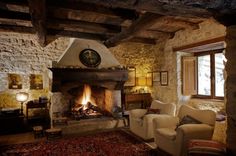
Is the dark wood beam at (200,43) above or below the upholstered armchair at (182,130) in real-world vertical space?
above

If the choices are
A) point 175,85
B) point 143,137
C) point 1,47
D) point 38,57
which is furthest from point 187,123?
point 1,47

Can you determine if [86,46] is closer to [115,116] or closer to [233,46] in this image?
[115,116]

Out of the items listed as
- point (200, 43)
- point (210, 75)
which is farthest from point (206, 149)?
point (210, 75)

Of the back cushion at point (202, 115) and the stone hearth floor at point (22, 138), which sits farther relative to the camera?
the stone hearth floor at point (22, 138)

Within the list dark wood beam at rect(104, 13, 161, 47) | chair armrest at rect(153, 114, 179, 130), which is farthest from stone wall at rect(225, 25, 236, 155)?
chair armrest at rect(153, 114, 179, 130)

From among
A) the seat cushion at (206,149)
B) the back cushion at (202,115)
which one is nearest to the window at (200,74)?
the back cushion at (202,115)

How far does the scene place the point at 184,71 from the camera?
227 inches

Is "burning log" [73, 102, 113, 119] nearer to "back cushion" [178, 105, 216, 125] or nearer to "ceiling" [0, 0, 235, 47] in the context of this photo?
"ceiling" [0, 0, 235, 47]

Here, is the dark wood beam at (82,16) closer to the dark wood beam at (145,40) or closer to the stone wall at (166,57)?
the dark wood beam at (145,40)

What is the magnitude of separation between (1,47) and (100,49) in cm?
280

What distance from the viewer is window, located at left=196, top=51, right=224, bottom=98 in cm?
523

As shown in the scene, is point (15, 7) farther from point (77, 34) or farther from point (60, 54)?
point (60, 54)

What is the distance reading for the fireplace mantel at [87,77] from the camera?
4703mm

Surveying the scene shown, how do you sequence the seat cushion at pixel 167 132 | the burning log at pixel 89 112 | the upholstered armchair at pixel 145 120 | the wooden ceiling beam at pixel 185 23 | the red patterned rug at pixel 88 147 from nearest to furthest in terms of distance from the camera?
the seat cushion at pixel 167 132 → the red patterned rug at pixel 88 147 → the upholstered armchair at pixel 145 120 → the wooden ceiling beam at pixel 185 23 → the burning log at pixel 89 112
